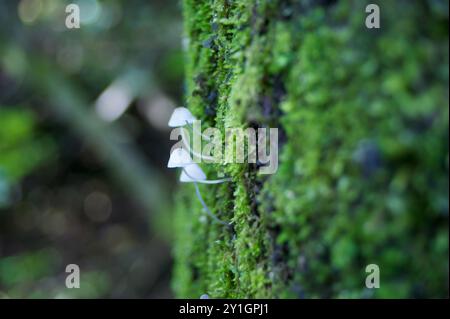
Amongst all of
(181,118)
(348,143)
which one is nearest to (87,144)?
(181,118)

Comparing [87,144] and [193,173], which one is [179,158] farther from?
[87,144]

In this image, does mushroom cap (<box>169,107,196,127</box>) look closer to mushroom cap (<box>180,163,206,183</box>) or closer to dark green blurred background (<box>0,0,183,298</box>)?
mushroom cap (<box>180,163,206,183</box>)

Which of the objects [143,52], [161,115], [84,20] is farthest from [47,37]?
[161,115]

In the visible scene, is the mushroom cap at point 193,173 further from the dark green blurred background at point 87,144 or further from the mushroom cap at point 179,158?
the dark green blurred background at point 87,144

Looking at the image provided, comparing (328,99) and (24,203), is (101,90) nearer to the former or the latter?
(24,203)

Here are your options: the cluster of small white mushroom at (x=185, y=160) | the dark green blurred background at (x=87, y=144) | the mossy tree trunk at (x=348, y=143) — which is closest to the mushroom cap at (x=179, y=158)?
the cluster of small white mushroom at (x=185, y=160)

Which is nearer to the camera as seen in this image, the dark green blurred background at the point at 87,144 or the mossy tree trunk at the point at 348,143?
the mossy tree trunk at the point at 348,143
